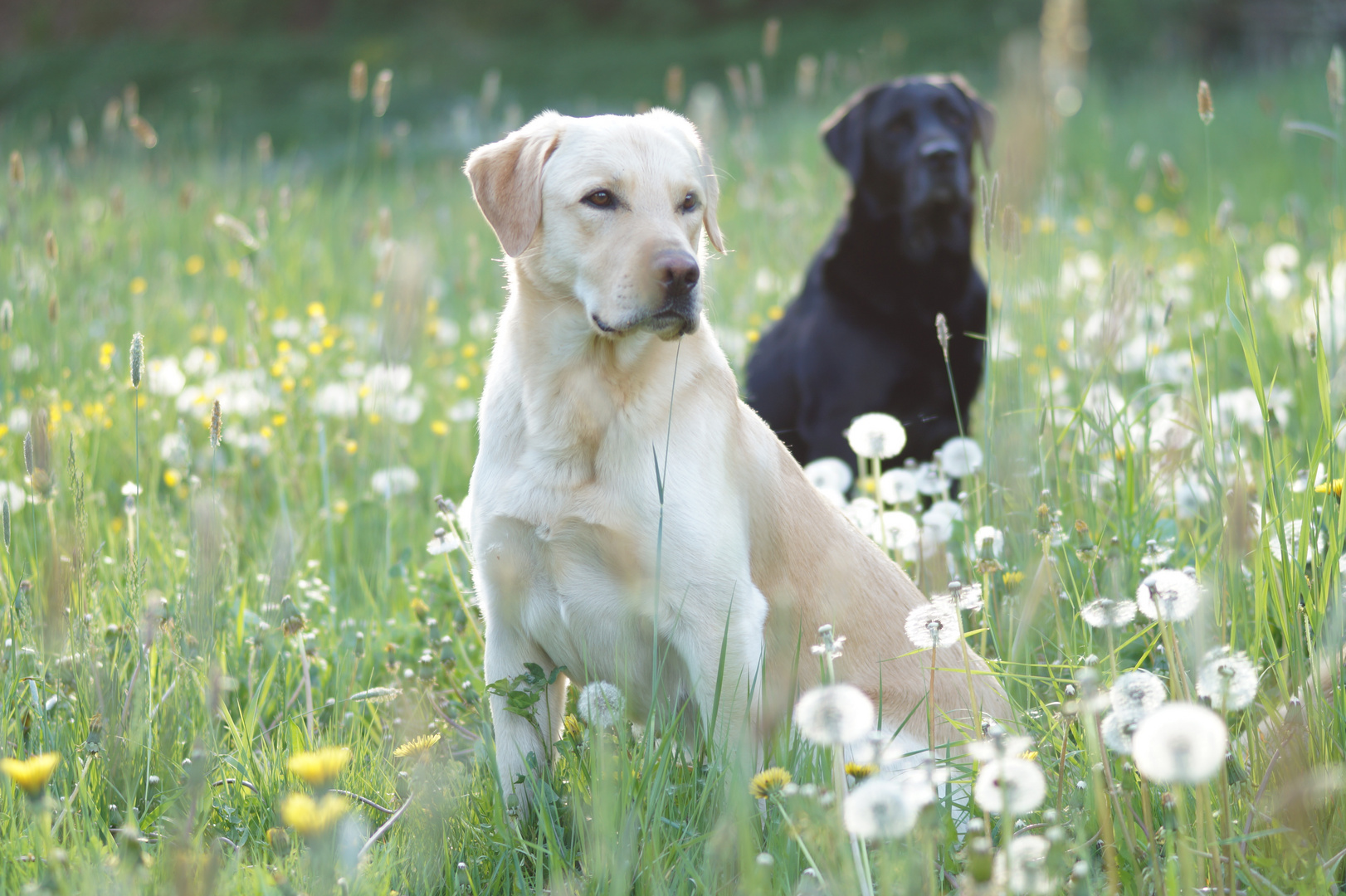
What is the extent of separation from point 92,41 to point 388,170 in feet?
41.0

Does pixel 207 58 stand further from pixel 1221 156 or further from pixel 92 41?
pixel 1221 156

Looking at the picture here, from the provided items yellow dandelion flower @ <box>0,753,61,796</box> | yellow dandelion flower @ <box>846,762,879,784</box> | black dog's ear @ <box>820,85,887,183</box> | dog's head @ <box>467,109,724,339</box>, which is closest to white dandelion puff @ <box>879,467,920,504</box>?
dog's head @ <box>467,109,724,339</box>

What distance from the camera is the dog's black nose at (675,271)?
2199 millimetres

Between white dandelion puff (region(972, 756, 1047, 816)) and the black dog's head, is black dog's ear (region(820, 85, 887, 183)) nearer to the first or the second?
the black dog's head

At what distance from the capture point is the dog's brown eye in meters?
2.38

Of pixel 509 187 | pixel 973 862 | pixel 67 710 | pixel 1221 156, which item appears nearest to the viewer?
pixel 973 862

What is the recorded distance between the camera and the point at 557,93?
18047mm

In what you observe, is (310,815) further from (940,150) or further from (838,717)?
(940,150)

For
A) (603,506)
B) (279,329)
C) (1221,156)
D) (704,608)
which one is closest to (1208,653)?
(704,608)

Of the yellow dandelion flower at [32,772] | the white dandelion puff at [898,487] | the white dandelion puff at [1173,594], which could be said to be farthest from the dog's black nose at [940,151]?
the yellow dandelion flower at [32,772]

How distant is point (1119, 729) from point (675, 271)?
1225 millimetres

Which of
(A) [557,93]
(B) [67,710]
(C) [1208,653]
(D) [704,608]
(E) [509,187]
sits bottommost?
(B) [67,710]

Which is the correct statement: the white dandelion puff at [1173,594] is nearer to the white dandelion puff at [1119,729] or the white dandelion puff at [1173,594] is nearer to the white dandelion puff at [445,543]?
the white dandelion puff at [1119,729]

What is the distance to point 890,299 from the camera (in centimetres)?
400
